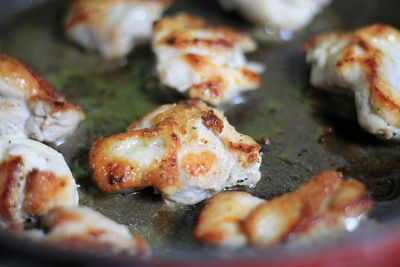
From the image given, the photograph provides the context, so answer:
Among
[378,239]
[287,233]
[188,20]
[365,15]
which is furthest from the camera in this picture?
[365,15]

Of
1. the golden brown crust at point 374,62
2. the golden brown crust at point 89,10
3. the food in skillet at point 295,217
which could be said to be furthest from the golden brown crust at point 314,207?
the golden brown crust at point 89,10

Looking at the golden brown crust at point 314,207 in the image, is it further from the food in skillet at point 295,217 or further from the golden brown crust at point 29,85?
the golden brown crust at point 29,85

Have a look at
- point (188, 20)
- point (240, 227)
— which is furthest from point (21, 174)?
point (188, 20)

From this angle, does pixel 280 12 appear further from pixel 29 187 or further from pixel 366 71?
pixel 29 187

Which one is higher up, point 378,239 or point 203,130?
point 378,239

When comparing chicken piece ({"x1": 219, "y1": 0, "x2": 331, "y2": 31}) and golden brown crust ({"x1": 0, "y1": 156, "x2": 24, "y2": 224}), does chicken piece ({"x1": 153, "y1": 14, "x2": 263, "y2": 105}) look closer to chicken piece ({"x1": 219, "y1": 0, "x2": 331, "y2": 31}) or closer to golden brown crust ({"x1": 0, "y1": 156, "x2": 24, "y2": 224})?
chicken piece ({"x1": 219, "y1": 0, "x2": 331, "y2": 31})

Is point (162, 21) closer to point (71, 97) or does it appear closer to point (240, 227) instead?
point (71, 97)

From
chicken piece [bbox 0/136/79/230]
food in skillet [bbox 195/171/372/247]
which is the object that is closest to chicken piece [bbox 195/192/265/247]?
food in skillet [bbox 195/171/372/247]
